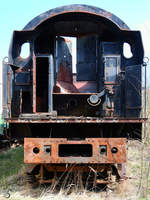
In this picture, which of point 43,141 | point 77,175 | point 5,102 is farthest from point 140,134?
point 5,102

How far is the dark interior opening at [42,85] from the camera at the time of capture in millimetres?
5530

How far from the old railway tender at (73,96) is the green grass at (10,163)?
4.00 ft

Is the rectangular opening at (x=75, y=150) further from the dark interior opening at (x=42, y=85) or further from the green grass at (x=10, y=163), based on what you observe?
the green grass at (x=10, y=163)

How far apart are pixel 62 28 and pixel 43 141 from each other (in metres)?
3.07

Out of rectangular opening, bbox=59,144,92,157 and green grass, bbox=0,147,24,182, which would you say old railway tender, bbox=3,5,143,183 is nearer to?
rectangular opening, bbox=59,144,92,157

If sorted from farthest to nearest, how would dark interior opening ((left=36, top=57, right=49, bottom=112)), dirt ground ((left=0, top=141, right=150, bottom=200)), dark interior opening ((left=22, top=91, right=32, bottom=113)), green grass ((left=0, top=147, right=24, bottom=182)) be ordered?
green grass ((left=0, top=147, right=24, bottom=182)) < dark interior opening ((left=36, top=57, right=49, bottom=112)) < dark interior opening ((left=22, top=91, right=32, bottom=113)) < dirt ground ((left=0, top=141, right=150, bottom=200))

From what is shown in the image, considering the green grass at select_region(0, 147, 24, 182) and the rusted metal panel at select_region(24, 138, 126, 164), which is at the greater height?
the rusted metal panel at select_region(24, 138, 126, 164)

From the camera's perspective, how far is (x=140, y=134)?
171 inches

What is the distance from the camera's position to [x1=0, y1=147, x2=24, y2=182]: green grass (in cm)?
568

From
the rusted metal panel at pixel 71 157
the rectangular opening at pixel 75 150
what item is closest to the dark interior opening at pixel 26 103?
the rectangular opening at pixel 75 150

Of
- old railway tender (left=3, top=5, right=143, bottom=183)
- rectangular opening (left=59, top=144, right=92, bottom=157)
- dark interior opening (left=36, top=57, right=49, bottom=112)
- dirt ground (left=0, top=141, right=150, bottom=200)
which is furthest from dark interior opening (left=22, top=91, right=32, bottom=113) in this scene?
dirt ground (left=0, top=141, right=150, bottom=200)

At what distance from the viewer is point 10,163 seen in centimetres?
669

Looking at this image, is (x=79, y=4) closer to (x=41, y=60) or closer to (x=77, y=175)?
(x=41, y=60)

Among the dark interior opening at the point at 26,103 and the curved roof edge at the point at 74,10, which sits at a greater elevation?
the curved roof edge at the point at 74,10
